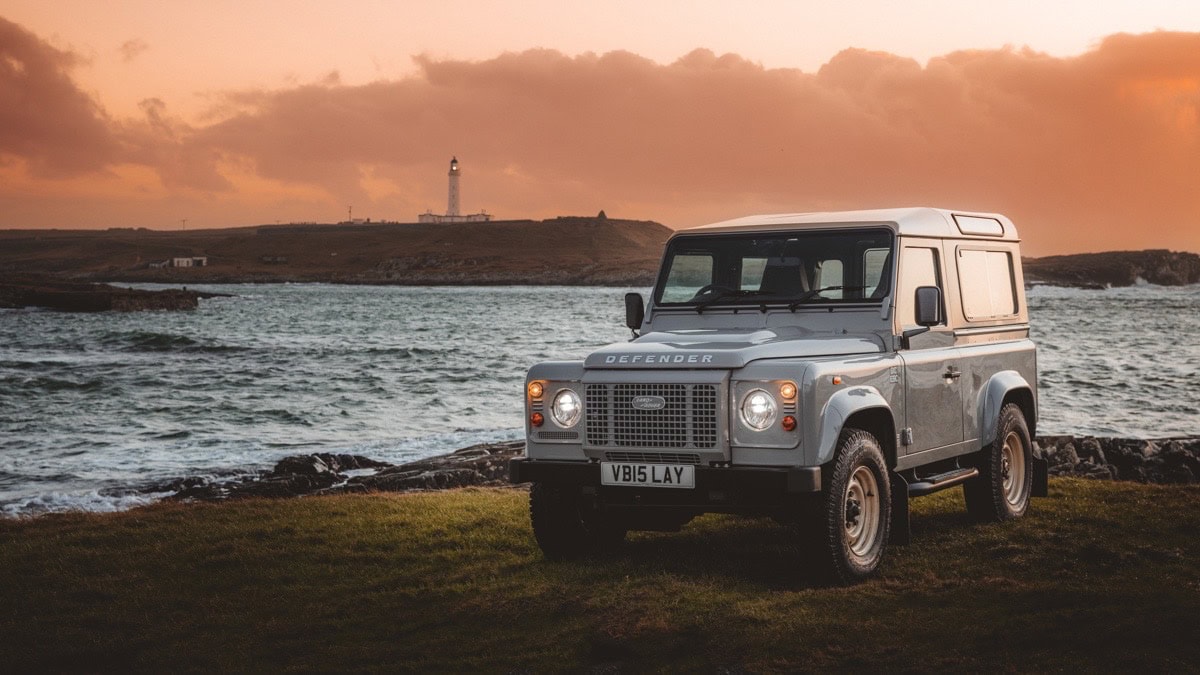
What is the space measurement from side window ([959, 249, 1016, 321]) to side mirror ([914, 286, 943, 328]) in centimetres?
167

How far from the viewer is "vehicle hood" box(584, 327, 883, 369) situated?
8.11m

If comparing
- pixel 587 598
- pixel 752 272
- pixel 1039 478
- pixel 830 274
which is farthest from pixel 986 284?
pixel 587 598

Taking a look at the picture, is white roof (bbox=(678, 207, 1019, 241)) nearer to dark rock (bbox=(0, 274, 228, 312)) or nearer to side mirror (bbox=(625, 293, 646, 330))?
side mirror (bbox=(625, 293, 646, 330))

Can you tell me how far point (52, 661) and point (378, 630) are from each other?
2035mm

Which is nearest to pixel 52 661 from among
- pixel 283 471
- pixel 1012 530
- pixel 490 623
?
pixel 490 623

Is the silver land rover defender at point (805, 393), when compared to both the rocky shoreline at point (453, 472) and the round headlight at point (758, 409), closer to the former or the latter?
the round headlight at point (758, 409)

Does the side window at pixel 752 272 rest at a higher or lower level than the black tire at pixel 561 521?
higher

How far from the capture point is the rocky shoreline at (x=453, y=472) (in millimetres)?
17453

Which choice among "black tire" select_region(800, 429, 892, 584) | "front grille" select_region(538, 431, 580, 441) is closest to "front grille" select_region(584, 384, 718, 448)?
"front grille" select_region(538, 431, 580, 441)

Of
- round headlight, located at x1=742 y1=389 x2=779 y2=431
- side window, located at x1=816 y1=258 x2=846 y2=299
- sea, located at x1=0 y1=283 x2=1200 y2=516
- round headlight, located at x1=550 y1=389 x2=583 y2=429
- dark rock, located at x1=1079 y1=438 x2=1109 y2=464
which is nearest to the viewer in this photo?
round headlight, located at x1=742 y1=389 x2=779 y2=431

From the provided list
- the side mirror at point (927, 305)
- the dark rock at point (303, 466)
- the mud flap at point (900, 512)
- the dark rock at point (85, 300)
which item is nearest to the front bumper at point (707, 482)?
the mud flap at point (900, 512)

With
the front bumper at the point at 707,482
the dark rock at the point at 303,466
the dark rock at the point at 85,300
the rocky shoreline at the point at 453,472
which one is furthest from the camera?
the dark rock at the point at 85,300

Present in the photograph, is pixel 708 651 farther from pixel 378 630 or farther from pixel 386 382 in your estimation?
pixel 386 382

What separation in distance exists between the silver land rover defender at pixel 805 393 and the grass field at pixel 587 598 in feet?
1.73
